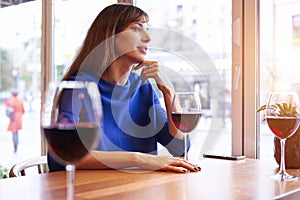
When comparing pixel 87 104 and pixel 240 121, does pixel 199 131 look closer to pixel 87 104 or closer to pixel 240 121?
pixel 240 121

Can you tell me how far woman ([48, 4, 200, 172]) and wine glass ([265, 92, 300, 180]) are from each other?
1.74ft

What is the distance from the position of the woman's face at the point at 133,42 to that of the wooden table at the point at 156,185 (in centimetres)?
59

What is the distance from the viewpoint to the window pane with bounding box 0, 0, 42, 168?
10.9 feet

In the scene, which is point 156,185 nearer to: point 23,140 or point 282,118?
point 282,118

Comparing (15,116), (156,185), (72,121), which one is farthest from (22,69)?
(72,121)

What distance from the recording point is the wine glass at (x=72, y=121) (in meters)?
0.75

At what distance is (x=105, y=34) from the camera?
1785 mm

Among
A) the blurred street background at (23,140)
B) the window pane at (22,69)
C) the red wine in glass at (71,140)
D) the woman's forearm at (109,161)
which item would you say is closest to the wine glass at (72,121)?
the red wine in glass at (71,140)

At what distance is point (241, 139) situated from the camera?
203cm

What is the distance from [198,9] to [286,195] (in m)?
1.47

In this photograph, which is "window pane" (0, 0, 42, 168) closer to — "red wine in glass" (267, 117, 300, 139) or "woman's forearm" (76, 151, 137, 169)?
"woman's forearm" (76, 151, 137, 169)

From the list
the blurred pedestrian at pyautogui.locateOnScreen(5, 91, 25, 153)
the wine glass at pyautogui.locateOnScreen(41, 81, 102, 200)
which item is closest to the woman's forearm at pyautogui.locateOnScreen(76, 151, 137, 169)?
the wine glass at pyautogui.locateOnScreen(41, 81, 102, 200)

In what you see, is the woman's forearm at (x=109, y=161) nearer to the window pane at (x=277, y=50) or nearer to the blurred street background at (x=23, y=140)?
the window pane at (x=277, y=50)

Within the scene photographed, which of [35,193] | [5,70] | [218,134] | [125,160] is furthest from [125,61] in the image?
[5,70]
